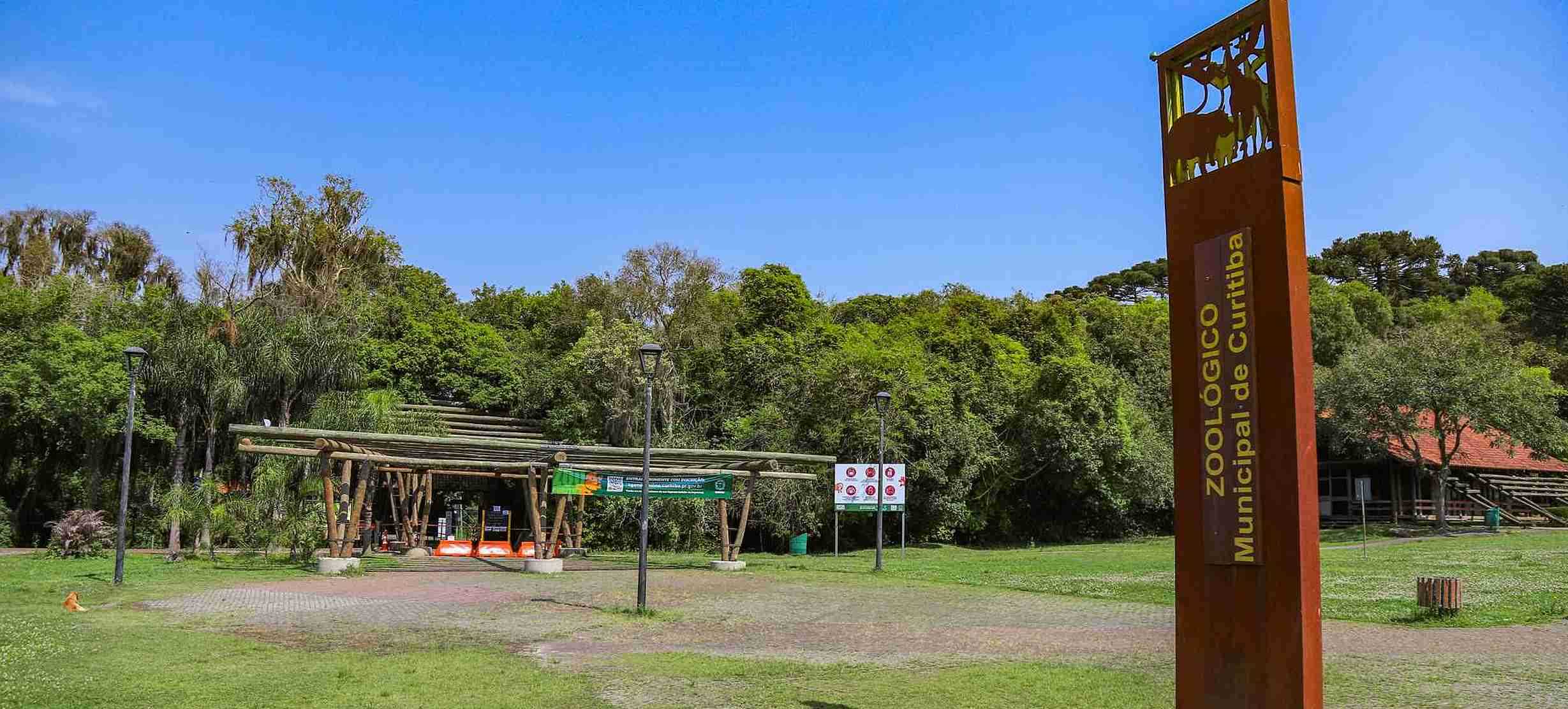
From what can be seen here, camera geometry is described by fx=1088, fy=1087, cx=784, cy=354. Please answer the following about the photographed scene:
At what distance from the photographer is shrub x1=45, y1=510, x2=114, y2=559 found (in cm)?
2484

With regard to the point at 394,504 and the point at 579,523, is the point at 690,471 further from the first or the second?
the point at 394,504

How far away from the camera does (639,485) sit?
1983cm

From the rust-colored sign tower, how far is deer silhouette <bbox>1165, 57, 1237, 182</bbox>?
10 mm

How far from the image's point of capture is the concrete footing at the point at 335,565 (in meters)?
21.8

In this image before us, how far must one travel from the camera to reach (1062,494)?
127 feet

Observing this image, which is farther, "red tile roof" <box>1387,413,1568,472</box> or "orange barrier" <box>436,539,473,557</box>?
"red tile roof" <box>1387,413,1568,472</box>

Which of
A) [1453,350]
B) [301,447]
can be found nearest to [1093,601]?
[301,447]

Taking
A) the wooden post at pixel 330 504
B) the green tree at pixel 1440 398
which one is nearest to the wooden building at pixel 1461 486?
the green tree at pixel 1440 398

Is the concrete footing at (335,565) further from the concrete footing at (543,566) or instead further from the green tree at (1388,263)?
the green tree at (1388,263)

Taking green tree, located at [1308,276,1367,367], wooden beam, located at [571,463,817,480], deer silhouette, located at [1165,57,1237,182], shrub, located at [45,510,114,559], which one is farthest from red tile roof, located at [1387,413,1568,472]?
shrub, located at [45,510,114,559]

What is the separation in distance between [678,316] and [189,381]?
1559 cm

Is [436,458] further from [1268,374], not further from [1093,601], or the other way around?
[1268,374]

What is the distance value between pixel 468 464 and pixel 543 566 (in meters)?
3.15

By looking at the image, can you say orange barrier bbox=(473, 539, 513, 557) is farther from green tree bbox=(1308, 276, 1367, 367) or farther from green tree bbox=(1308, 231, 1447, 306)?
green tree bbox=(1308, 231, 1447, 306)
